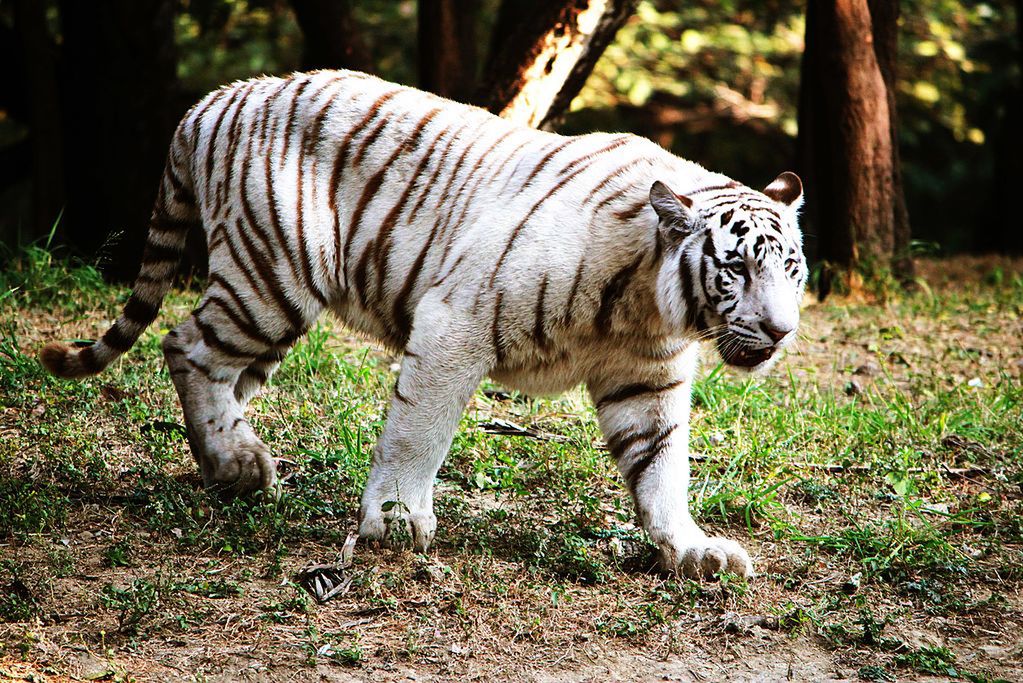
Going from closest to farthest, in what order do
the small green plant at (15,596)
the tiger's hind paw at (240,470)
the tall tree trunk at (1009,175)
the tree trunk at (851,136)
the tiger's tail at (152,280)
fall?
the small green plant at (15,596) < the tiger's hind paw at (240,470) < the tiger's tail at (152,280) < the tree trunk at (851,136) < the tall tree trunk at (1009,175)

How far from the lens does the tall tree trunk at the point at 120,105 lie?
686 centimetres

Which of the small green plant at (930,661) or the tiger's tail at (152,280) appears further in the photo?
the tiger's tail at (152,280)

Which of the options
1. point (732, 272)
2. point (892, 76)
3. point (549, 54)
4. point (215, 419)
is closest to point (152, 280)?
point (215, 419)

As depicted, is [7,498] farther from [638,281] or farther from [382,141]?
[638,281]

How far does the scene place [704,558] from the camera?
3680 millimetres

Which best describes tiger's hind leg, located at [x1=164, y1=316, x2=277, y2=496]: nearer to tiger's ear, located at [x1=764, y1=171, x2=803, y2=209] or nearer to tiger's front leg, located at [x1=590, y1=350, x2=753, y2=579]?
tiger's front leg, located at [x1=590, y1=350, x2=753, y2=579]

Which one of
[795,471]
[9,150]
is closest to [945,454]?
[795,471]

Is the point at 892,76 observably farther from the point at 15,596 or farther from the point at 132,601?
the point at 15,596

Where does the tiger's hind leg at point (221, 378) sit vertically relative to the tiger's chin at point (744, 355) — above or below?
below

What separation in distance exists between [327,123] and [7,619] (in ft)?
6.31

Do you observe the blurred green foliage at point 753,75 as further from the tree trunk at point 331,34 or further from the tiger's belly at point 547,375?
the tiger's belly at point 547,375

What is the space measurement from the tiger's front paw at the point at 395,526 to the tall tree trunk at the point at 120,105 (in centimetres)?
375

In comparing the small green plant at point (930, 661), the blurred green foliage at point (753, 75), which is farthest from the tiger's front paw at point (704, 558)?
the blurred green foliage at point (753, 75)

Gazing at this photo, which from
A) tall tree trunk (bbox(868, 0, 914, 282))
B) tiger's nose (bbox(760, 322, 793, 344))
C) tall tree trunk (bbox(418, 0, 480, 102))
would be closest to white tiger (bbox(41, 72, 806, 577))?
tiger's nose (bbox(760, 322, 793, 344))
